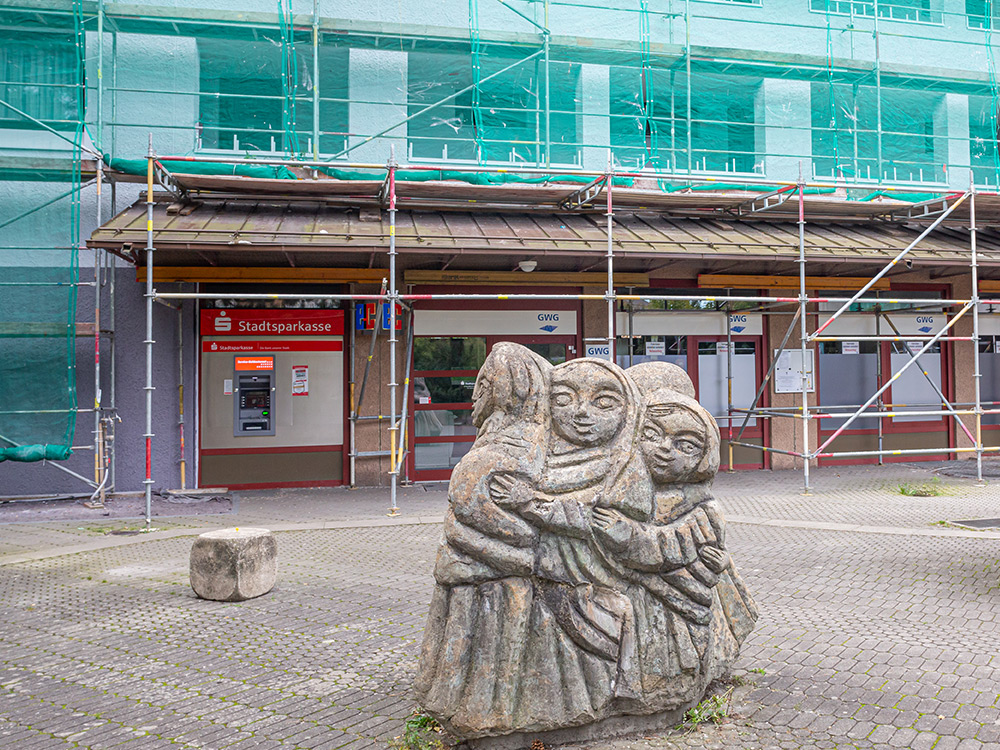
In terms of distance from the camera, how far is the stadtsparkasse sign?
37.0 ft

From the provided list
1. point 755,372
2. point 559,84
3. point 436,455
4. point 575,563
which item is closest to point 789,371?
point 755,372

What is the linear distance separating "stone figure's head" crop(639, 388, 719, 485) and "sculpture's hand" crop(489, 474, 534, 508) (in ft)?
2.19

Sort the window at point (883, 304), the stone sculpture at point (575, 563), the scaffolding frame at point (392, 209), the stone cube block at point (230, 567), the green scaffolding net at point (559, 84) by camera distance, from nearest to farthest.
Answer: the stone sculpture at point (575, 563)
the stone cube block at point (230, 567)
the scaffolding frame at point (392, 209)
the green scaffolding net at point (559, 84)
the window at point (883, 304)

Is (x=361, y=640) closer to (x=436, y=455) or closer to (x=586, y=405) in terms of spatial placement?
(x=586, y=405)

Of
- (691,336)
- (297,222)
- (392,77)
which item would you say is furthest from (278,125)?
(691,336)

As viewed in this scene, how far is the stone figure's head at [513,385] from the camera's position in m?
3.88

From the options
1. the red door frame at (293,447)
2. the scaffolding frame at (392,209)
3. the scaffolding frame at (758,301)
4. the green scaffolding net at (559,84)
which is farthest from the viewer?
the green scaffolding net at (559,84)

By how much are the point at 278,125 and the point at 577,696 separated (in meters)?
11.5

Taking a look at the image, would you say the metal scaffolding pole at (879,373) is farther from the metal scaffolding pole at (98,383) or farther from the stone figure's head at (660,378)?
the metal scaffolding pole at (98,383)

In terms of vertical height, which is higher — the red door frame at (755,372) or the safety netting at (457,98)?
the safety netting at (457,98)

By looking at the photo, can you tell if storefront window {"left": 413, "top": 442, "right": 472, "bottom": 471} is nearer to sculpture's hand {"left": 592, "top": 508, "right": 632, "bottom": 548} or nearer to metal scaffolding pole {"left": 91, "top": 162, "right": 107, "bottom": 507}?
metal scaffolding pole {"left": 91, "top": 162, "right": 107, "bottom": 507}

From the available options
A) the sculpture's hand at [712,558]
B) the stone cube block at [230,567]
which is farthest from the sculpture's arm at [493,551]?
the stone cube block at [230,567]

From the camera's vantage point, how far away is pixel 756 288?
13.0m

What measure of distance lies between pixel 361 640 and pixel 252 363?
23.4 feet
